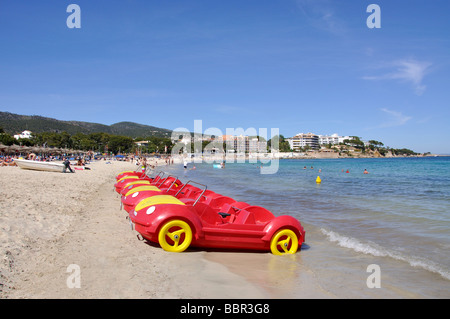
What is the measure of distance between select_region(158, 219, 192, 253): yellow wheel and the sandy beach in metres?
0.16

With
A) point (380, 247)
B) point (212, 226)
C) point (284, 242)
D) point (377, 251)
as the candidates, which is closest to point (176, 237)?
point (212, 226)

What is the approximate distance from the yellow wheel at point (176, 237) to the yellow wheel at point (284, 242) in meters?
1.79

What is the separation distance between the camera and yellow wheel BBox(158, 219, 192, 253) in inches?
234

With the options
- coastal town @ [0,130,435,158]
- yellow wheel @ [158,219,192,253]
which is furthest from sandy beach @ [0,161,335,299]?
coastal town @ [0,130,435,158]

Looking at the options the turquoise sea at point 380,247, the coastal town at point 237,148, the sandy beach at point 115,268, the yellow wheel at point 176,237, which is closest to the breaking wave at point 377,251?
the turquoise sea at point 380,247

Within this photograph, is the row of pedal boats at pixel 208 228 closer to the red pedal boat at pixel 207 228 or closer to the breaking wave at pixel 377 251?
the red pedal boat at pixel 207 228

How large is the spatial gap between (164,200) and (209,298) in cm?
287

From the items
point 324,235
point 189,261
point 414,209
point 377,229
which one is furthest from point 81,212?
point 414,209

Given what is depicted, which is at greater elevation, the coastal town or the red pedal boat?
the coastal town

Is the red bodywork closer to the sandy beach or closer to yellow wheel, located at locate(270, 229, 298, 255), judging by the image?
yellow wheel, located at locate(270, 229, 298, 255)

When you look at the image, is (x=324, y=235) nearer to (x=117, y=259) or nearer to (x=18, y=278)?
(x=117, y=259)

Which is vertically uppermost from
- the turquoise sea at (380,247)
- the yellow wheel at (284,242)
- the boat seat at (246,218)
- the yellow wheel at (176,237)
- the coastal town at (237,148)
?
the coastal town at (237,148)

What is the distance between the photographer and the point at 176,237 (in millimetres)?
6055

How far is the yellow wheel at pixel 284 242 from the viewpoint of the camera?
21.4 feet
